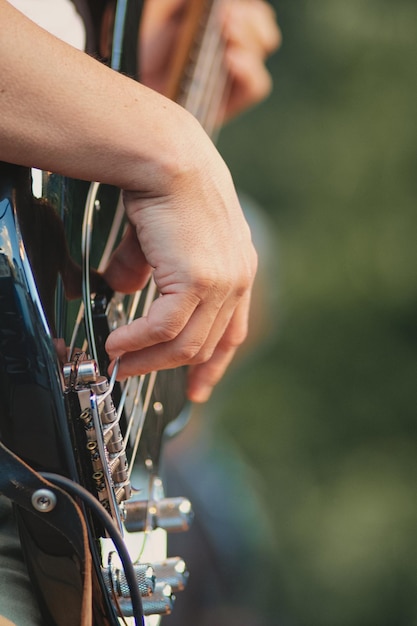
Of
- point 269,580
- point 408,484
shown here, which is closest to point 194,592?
point 269,580

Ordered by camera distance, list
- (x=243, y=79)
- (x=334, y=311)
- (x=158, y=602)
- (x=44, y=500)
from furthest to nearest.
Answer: (x=334, y=311), (x=243, y=79), (x=158, y=602), (x=44, y=500)

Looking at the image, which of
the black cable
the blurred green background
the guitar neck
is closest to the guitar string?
the guitar neck

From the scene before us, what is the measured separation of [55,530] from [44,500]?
1.2 inches

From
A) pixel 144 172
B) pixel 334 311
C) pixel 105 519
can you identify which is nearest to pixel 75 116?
pixel 144 172

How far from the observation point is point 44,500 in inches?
21.9

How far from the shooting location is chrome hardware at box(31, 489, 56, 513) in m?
0.55

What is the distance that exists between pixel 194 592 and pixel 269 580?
2.13ft

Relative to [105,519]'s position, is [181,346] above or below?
above

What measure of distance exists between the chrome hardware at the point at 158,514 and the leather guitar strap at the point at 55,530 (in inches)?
5.4

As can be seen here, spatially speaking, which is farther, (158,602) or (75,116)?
(158,602)

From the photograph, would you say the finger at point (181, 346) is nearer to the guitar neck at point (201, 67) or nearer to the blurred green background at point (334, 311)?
the guitar neck at point (201, 67)

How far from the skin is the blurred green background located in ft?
6.81

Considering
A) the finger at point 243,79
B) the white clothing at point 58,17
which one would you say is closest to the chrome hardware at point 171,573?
the white clothing at point 58,17

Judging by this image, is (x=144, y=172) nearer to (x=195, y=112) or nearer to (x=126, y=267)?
(x=126, y=267)
